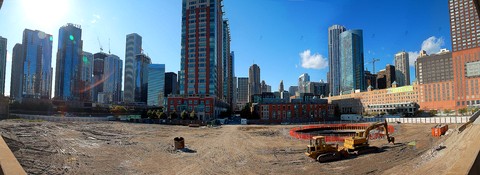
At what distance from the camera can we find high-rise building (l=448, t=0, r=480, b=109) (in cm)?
14052

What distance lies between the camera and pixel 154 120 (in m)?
87.7

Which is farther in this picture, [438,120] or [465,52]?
[465,52]

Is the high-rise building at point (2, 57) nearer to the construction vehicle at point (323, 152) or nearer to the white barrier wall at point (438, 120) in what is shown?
the construction vehicle at point (323, 152)

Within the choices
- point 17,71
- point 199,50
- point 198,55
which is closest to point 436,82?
point 199,50

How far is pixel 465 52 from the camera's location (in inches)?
5881

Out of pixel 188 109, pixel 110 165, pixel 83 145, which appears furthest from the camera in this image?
pixel 188 109

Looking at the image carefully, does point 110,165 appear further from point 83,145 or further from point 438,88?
point 438,88

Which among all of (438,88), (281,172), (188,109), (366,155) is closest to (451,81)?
(438,88)

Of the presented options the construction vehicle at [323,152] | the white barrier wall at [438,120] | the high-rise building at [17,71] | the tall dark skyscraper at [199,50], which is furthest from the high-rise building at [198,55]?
the high-rise building at [17,71]

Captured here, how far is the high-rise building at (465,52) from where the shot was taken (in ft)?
461

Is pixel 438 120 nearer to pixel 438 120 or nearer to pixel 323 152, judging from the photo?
pixel 438 120

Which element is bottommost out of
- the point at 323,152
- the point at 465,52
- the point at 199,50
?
the point at 323,152

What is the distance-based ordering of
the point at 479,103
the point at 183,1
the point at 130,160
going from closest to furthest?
the point at 130,160
the point at 183,1
the point at 479,103

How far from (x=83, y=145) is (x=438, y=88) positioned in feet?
643
